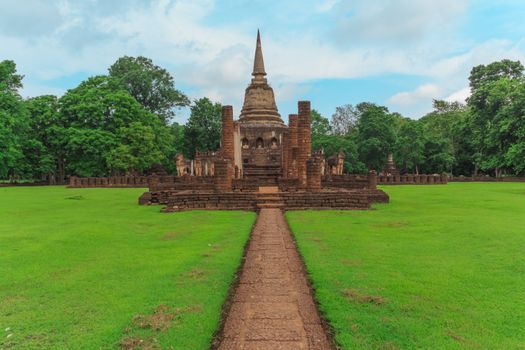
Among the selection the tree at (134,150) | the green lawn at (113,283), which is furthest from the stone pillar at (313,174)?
the tree at (134,150)

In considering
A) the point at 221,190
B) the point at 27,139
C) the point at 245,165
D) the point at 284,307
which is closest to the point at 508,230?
the point at 284,307

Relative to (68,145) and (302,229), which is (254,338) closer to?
(302,229)

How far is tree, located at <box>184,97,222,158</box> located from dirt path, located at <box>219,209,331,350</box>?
42292 mm

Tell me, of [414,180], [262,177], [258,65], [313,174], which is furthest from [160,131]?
[313,174]

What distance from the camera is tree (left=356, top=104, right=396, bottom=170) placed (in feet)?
149

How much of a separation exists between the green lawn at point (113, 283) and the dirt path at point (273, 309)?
0.25 m

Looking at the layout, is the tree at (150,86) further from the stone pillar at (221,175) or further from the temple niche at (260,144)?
the stone pillar at (221,175)

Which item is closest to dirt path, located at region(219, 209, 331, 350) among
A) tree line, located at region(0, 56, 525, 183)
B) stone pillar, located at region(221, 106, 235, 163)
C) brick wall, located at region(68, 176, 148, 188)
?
stone pillar, located at region(221, 106, 235, 163)

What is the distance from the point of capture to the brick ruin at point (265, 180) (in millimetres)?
15430

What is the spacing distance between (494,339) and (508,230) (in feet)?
22.2

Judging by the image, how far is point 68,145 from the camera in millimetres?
35125

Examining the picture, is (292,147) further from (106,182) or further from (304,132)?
(106,182)

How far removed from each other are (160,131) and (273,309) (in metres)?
Result: 37.6

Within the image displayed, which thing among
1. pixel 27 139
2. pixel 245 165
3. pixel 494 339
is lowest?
pixel 494 339
